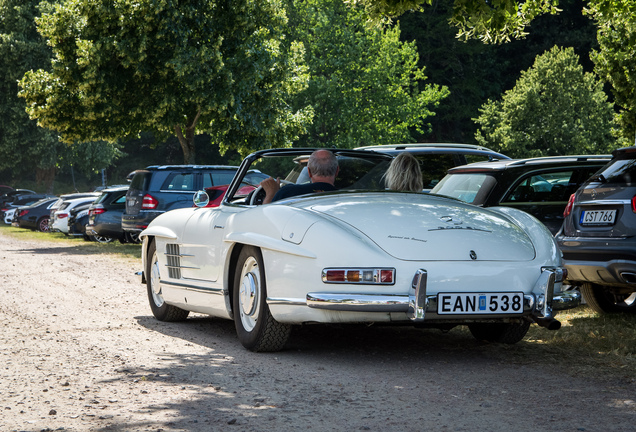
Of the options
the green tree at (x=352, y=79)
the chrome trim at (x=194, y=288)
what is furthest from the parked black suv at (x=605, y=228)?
the green tree at (x=352, y=79)

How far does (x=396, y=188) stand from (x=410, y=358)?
1512mm

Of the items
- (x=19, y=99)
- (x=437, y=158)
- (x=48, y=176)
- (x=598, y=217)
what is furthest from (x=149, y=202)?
(x=48, y=176)

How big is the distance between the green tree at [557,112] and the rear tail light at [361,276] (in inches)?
1576

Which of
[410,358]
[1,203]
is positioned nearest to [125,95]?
[410,358]

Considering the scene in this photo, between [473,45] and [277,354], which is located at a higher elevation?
[473,45]

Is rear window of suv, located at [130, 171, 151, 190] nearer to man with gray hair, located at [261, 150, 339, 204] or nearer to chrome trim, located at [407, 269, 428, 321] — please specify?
man with gray hair, located at [261, 150, 339, 204]

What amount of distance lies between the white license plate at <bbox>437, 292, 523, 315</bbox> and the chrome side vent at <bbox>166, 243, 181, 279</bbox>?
296 cm

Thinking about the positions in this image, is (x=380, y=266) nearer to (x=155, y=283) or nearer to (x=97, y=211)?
(x=155, y=283)

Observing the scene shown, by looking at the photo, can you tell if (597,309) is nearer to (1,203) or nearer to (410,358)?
(410,358)

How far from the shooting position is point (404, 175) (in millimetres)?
7035

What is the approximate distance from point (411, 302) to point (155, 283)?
3682mm

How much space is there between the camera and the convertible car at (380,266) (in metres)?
5.55

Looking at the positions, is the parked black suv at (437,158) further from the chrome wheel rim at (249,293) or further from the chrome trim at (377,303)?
the chrome trim at (377,303)

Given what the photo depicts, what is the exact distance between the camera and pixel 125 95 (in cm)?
2609
